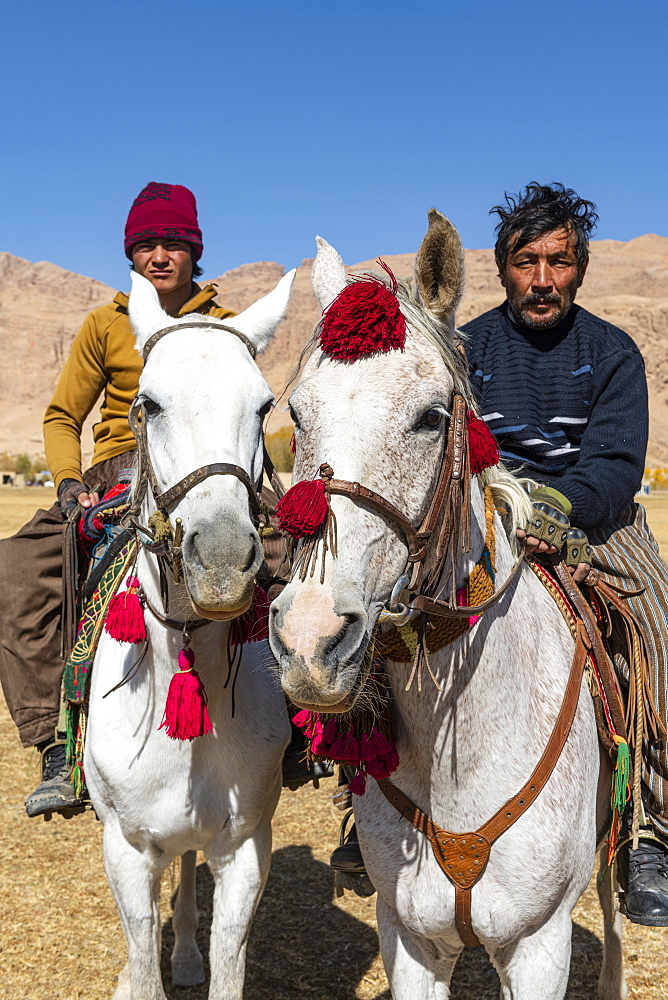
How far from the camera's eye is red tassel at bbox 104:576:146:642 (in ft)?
10.1

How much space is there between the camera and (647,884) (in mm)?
3096

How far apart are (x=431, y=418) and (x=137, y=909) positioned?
227 centimetres

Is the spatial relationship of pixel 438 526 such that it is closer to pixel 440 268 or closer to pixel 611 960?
pixel 440 268

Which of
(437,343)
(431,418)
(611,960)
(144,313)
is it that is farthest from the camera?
(611,960)

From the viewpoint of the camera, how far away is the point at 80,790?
12.3 feet

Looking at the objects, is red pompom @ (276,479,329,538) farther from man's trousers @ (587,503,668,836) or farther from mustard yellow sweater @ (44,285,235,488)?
mustard yellow sweater @ (44,285,235,488)

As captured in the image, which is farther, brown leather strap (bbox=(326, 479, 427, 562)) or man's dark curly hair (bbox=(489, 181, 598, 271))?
man's dark curly hair (bbox=(489, 181, 598, 271))

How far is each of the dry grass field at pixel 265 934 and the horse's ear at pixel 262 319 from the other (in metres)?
2.50

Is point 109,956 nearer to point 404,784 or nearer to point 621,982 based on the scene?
point 621,982

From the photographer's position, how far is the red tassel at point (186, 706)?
9.66 ft

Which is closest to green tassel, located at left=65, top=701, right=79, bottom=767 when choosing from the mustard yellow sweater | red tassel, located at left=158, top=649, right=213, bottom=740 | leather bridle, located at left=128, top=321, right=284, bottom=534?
red tassel, located at left=158, top=649, right=213, bottom=740

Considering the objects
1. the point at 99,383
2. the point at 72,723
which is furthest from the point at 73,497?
the point at 72,723

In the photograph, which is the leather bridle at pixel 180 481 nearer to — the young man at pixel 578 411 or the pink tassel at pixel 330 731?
the pink tassel at pixel 330 731

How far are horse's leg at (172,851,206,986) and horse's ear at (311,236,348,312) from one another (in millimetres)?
3324
